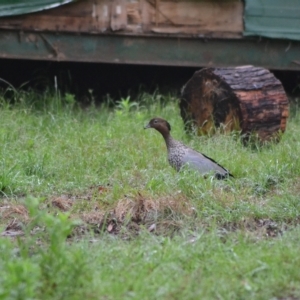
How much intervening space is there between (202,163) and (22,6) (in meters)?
4.32

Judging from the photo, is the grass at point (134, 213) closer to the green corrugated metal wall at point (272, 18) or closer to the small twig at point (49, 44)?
the small twig at point (49, 44)

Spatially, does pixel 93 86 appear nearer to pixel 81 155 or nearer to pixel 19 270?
pixel 81 155

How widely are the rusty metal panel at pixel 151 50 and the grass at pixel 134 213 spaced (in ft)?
2.82

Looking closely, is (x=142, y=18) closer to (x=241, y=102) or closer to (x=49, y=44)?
(x=49, y=44)

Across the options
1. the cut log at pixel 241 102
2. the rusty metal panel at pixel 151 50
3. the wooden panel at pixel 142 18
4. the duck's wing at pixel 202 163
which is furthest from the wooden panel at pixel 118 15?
the duck's wing at pixel 202 163

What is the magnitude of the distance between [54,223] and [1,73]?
8.20 meters

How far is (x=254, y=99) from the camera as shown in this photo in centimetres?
851

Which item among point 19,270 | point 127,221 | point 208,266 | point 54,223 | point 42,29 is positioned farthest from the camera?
point 42,29

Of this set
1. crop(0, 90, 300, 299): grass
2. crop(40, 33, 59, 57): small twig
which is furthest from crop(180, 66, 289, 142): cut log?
crop(40, 33, 59, 57): small twig

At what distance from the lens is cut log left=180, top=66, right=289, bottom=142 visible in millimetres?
8484

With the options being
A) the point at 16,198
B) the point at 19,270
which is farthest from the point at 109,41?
the point at 19,270

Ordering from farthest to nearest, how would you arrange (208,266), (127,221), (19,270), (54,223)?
(127,221), (208,266), (54,223), (19,270)

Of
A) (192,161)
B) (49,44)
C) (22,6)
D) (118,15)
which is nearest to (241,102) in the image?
(192,161)

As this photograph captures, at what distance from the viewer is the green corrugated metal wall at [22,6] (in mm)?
10352
